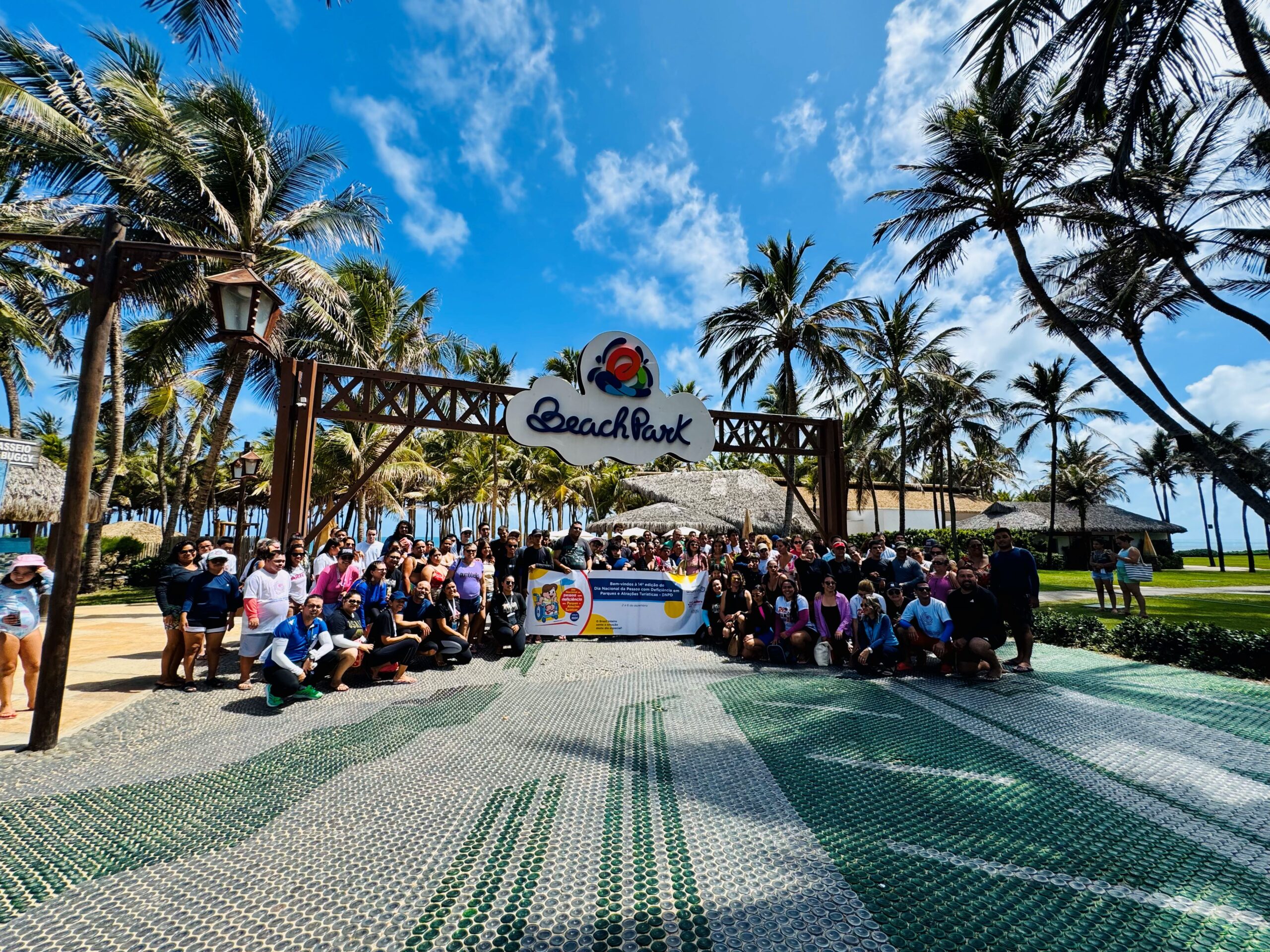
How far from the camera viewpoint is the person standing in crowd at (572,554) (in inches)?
376

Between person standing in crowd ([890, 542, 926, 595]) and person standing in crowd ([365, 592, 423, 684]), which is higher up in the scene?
person standing in crowd ([890, 542, 926, 595])

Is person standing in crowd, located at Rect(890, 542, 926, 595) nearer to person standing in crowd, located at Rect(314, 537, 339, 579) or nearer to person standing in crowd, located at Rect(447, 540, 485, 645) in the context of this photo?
person standing in crowd, located at Rect(447, 540, 485, 645)

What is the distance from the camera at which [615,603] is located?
9.56 m

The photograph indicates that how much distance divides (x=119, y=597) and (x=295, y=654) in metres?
14.8

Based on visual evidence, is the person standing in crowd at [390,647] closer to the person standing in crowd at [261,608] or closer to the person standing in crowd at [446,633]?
the person standing in crowd at [446,633]

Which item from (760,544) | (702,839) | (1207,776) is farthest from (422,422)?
(1207,776)

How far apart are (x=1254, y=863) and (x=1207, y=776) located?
134 centimetres

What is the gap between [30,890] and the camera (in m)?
2.58

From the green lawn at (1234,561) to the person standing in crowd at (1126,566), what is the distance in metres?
46.2

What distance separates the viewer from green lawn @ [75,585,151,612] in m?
14.3

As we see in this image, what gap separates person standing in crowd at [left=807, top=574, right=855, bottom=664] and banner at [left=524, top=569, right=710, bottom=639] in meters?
2.60

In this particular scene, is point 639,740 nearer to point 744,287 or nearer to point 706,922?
point 706,922

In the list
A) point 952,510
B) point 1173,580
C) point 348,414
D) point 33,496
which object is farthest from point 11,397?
point 1173,580

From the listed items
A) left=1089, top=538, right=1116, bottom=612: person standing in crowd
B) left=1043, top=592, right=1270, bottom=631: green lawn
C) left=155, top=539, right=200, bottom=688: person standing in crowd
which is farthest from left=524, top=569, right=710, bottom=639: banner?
left=1089, top=538, right=1116, bottom=612: person standing in crowd
